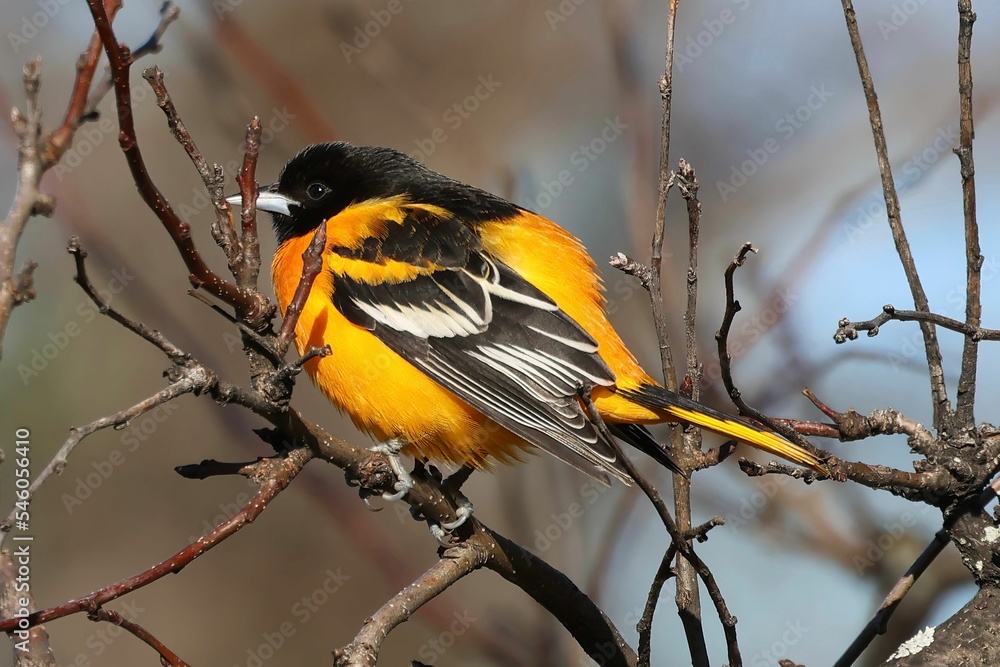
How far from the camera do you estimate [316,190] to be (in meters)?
4.78

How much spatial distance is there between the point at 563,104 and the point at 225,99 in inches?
92.6

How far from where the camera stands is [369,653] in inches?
98.0

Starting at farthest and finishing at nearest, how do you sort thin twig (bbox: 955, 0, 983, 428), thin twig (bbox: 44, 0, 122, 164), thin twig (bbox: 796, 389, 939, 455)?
1. thin twig (bbox: 955, 0, 983, 428)
2. thin twig (bbox: 796, 389, 939, 455)
3. thin twig (bbox: 44, 0, 122, 164)

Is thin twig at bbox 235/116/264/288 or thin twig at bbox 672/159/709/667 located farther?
thin twig at bbox 672/159/709/667

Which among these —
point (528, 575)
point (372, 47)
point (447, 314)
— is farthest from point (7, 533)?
point (372, 47)

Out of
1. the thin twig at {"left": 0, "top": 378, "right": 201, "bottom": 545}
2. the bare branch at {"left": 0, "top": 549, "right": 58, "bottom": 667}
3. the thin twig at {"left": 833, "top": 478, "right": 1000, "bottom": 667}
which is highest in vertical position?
the thin twig at {"left": 833, "top": 478, "right": 1000, "bottom": 667}

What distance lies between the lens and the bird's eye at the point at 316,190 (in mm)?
Result: 4759

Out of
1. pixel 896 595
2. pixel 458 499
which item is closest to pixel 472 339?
pixel 458 499

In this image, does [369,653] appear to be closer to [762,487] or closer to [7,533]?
[7,533]

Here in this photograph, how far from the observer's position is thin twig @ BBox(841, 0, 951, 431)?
302 centimetres

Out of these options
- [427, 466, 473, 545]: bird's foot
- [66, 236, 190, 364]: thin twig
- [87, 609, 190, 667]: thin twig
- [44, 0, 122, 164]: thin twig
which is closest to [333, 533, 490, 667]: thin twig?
[427, 466, 473, 545]: bird's foot

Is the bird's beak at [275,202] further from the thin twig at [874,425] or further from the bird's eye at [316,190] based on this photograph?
the thin twig at [874,425]

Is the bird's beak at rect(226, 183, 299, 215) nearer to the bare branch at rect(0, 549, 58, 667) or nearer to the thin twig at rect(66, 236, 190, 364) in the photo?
the thin twig at rect(66, 236, 190, 364)

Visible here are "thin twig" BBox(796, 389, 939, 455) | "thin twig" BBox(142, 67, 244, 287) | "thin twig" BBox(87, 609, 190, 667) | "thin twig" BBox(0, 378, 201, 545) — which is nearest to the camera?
"thin twig" BBox(0, 378, 201, 545)
